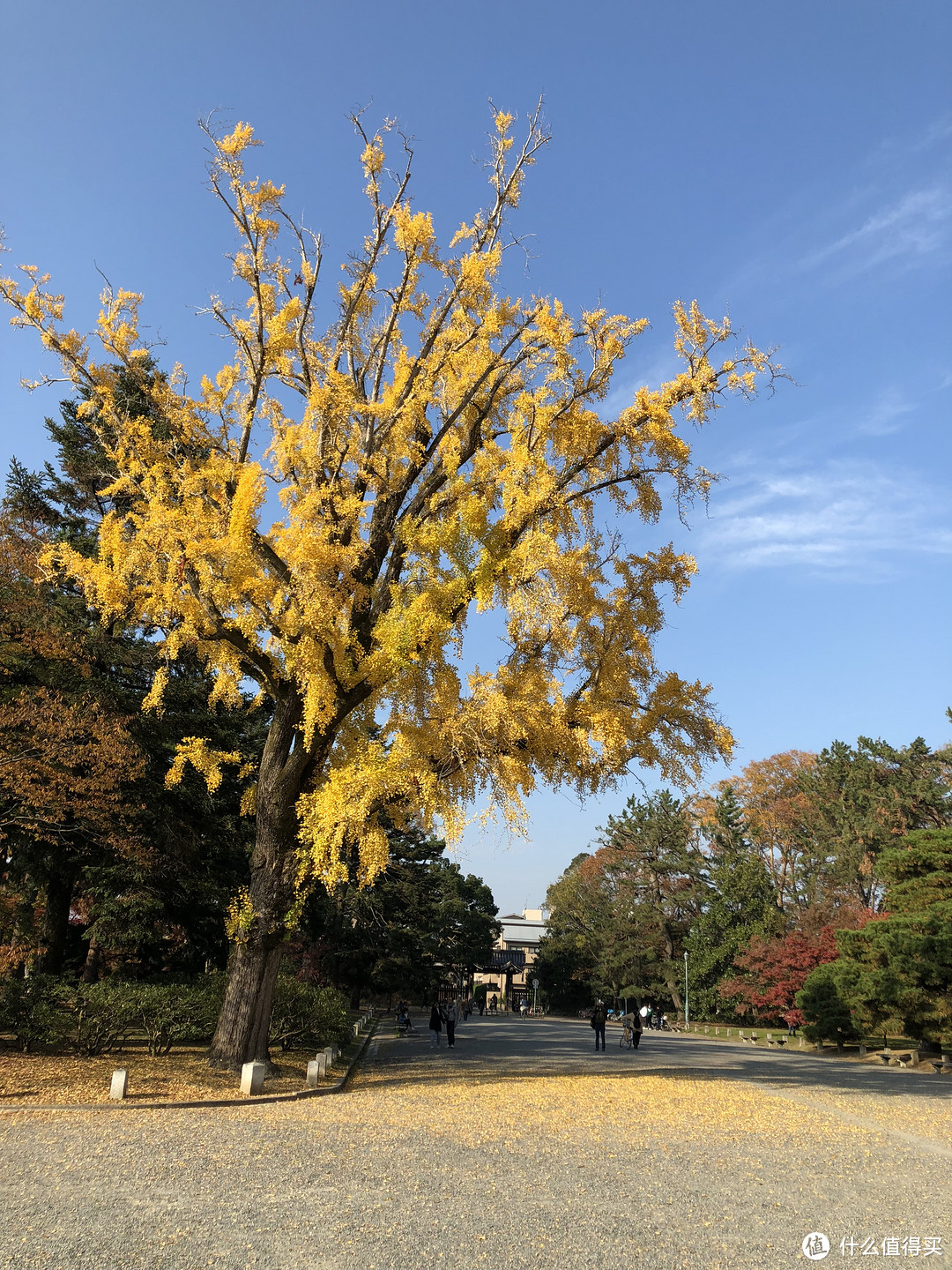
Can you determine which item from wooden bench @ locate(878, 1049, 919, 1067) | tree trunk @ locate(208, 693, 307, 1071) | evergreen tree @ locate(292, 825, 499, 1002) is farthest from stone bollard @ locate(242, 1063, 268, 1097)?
wooden bench @ locate(878, 1049, 919, 1067)

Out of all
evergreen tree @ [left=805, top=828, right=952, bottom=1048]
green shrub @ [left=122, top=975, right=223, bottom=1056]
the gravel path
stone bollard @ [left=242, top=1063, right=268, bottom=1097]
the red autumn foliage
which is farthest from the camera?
the red autumn foliage

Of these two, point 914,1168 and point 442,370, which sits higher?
point 442,370

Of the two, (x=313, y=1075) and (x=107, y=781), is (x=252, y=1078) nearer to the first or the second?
(x=313, y=1075)

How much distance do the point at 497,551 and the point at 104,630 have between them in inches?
402

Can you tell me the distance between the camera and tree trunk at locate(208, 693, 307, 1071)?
12.2 meters

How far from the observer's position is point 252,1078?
10930mm

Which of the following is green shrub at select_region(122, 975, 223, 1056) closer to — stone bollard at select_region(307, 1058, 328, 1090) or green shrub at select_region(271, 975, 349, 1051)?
green shrub at select_region(271, 975, 349, 1051)

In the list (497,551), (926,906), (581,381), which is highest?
(581,381)

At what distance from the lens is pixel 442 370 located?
14242 millimetres

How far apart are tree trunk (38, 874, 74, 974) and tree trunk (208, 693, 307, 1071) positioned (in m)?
7.53

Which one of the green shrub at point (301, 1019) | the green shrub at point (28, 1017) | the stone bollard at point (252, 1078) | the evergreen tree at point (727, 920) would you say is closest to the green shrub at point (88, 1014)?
the green shrub at point (28, 1017)

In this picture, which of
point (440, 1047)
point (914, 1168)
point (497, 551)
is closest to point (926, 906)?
point (440, 1047)

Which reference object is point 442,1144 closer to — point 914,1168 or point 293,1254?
point 293,1254

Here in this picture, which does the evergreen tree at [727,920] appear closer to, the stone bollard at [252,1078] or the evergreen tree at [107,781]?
the evergreen tree at [107,781]
